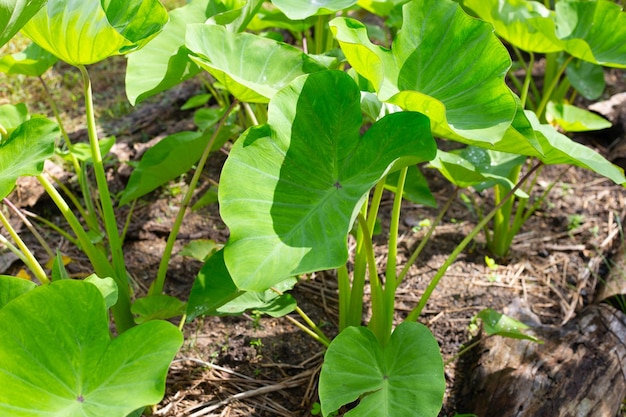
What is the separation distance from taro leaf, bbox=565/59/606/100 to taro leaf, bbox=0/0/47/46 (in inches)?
80.0

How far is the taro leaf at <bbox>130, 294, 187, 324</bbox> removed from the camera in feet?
4.40

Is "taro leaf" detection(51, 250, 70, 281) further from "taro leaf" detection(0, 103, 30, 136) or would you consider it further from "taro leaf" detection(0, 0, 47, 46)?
"taro leaf" detection(0, 103, 30, 136)

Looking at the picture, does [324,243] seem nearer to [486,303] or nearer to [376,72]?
[376,72]

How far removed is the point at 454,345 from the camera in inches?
65.4

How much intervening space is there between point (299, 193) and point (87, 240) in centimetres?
55

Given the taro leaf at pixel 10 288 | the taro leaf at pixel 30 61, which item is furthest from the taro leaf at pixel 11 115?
the taro leaf at pixel 10 288

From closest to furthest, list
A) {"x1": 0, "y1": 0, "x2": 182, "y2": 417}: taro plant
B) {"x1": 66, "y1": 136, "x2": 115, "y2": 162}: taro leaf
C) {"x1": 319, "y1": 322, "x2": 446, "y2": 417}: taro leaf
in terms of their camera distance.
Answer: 1. {"x1": 0, "y1": 0, "x2": 182, "y2": 417}: taro plant
2. {"x1": 319, "y1": 322, "x2": 446, "y2": 417}: taro leaf
3. {"x1": 66, "y1": 136, "x2": 115, "y2": 162}: taro leaf

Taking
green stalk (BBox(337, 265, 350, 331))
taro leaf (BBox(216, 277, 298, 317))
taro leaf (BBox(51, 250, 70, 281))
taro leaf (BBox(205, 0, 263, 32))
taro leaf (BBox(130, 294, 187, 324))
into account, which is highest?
taro leaf (BBox(205, 0, 263, 32))

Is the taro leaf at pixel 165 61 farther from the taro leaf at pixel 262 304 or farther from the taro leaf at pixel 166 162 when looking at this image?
the taro leaf at pixel 262 304

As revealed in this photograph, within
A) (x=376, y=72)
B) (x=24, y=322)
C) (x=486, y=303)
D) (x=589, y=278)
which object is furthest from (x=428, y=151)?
(x=589, y=278)

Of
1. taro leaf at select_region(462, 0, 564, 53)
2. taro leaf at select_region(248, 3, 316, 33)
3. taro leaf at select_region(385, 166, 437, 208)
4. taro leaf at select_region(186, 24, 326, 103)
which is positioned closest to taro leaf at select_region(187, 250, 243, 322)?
taro leaf at select_region(186, 24, 326, 103)

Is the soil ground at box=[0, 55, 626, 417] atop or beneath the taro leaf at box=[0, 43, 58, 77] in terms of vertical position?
beneath

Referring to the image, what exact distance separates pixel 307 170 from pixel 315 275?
0.75 metres

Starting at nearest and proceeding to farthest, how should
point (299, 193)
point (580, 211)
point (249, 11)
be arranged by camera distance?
point (299, 193) < point (249, 11) < point (580, 211)
